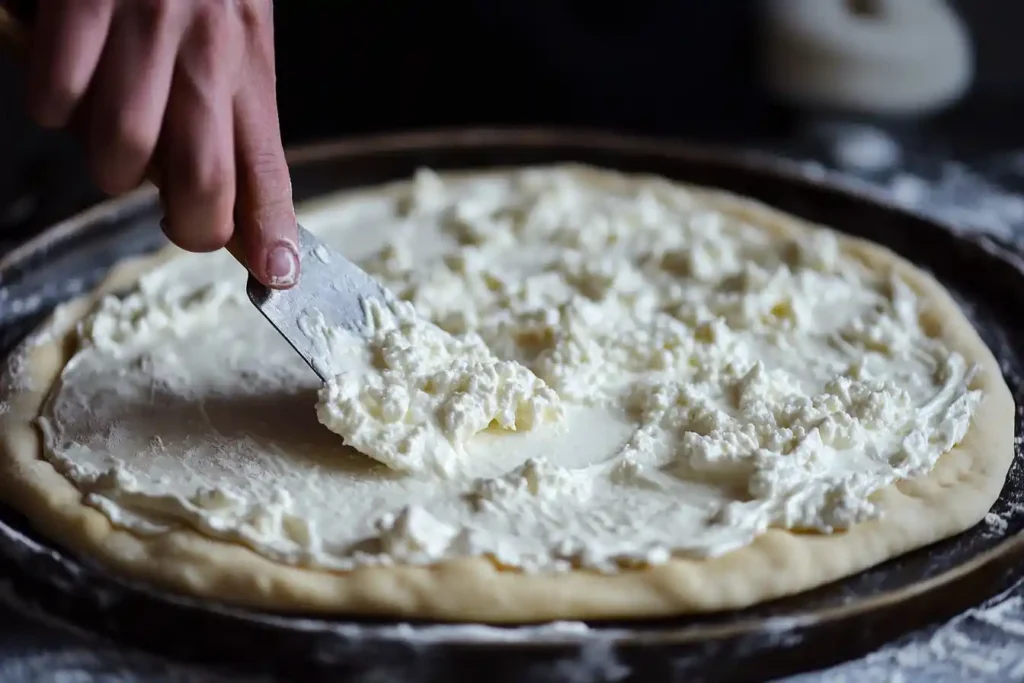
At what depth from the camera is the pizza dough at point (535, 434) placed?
0.96 meters

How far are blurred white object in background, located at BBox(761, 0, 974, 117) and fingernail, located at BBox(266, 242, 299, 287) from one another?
1283 millimetres

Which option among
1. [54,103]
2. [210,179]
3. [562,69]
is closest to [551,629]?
[210,179]

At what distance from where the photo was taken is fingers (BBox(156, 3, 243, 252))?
95 centimetres

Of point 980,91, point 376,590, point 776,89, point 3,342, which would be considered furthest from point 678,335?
point 980,91

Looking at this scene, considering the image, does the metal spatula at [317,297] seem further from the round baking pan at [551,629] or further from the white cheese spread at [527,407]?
the round baking pan at [551,629]

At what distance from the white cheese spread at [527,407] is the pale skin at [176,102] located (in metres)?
0.21

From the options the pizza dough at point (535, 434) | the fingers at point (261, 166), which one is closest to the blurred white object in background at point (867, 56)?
the pizza dough at point (535, 434)

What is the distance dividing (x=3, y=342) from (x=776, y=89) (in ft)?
4.66

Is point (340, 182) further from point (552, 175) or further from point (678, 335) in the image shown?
point (678, 335)

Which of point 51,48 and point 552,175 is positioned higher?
point 51,48

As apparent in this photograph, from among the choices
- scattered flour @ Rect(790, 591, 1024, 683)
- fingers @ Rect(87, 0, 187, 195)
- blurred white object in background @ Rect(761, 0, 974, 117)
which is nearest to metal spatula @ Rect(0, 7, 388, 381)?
fingers @ Rect(87, 0, 187, 195)

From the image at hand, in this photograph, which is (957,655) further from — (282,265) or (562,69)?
(562,69)

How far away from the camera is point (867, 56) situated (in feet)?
6.47

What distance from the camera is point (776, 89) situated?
83.1 inches
